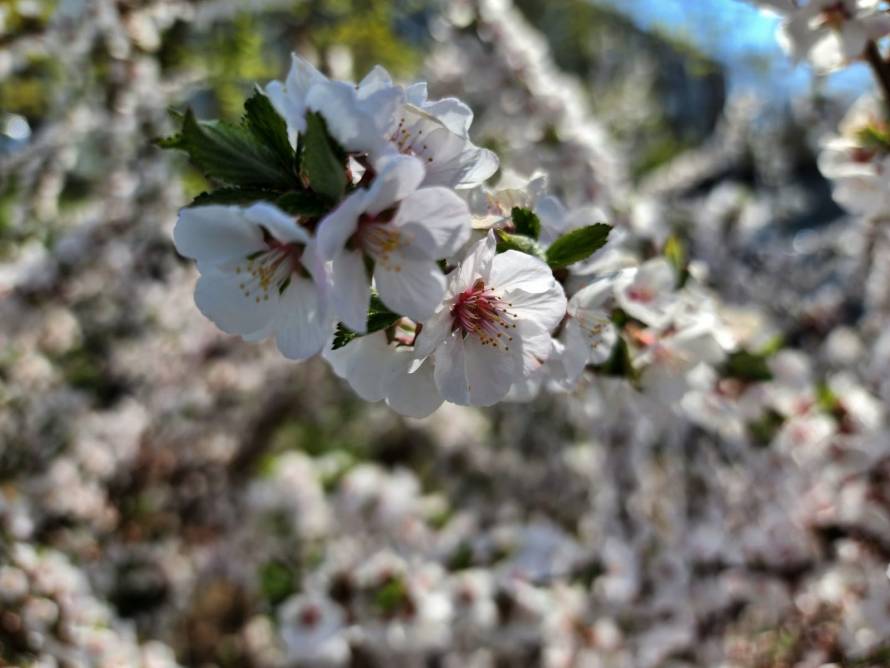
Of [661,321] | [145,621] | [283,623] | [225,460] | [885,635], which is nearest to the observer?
[661,321]

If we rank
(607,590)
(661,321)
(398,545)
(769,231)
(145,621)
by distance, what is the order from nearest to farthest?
1. (661,321)
2. (607,590)
3. (398,545)
4. (145,621)
5. (769,231)

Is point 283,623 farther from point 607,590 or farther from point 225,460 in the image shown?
point 225,460

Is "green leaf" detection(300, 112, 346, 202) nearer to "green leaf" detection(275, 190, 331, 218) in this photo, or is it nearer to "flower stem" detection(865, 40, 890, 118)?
"green leaf" detection(275, 190, 331, 218)

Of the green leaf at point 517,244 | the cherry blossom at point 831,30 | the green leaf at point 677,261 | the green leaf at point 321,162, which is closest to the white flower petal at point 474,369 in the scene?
the green leaf at point 517,244

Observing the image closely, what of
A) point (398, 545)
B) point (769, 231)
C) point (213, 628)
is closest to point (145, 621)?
point (213, 628)

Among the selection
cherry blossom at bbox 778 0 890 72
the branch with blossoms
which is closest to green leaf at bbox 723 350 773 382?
cherry blossom at bbox 778 0 890 72

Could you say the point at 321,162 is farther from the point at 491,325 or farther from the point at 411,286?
the point at 491,325

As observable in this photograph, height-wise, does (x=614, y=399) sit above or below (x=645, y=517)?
above
